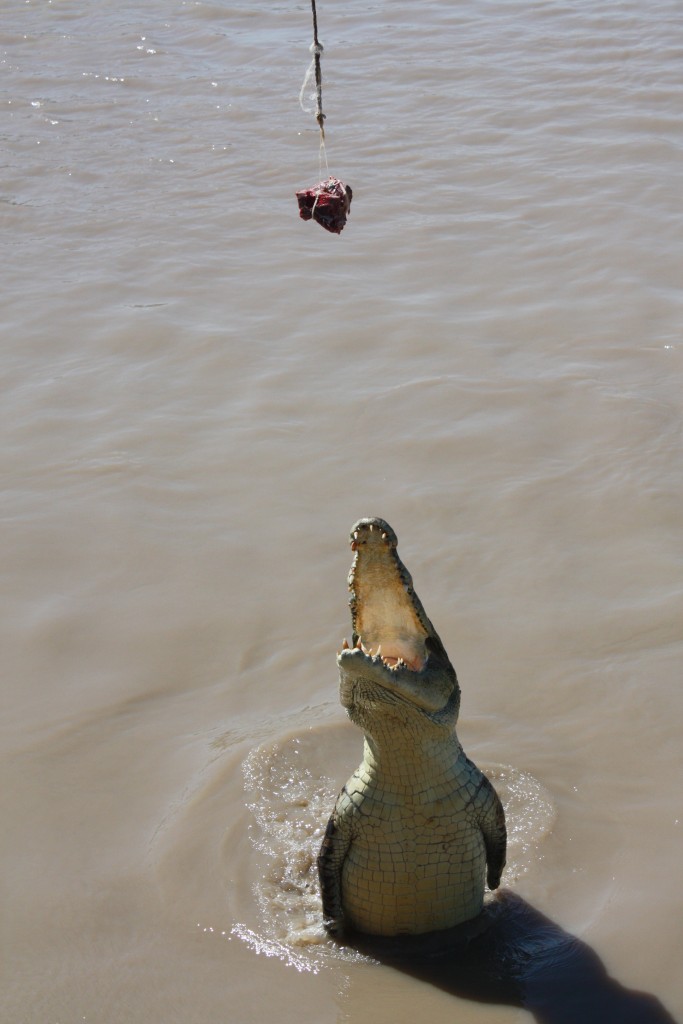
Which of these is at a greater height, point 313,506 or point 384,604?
point 384,604

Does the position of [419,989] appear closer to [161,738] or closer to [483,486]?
[161,738]

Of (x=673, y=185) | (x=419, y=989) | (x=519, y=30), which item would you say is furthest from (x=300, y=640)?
(x=519, y=30)

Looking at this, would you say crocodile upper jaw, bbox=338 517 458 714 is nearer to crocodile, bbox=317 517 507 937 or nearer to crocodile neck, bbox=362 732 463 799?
crocodile, bbox=317 517 507 937

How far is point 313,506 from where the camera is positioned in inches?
229

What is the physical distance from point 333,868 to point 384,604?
2.65 feet

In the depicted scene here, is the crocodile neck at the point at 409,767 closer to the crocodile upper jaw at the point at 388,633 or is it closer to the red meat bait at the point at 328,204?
the crocodile upper jaw at the point at 388,633

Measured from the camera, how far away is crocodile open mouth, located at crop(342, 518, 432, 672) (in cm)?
331

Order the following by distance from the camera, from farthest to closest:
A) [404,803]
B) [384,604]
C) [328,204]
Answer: [328,204]
[404,803]
[384,604]

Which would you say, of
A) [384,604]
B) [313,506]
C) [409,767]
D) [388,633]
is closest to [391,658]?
[388,633]

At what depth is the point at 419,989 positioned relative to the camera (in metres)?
3.40

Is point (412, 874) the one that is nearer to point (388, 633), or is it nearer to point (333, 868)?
point (333, 868)

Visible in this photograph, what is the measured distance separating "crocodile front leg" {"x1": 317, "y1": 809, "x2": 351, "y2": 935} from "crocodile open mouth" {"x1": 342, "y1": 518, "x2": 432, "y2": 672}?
526mm

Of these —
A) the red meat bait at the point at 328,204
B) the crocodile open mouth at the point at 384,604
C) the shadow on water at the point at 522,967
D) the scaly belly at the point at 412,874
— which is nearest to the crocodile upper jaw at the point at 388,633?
the crocodile open mouth at the point at 384,604

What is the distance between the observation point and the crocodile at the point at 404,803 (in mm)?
3404
